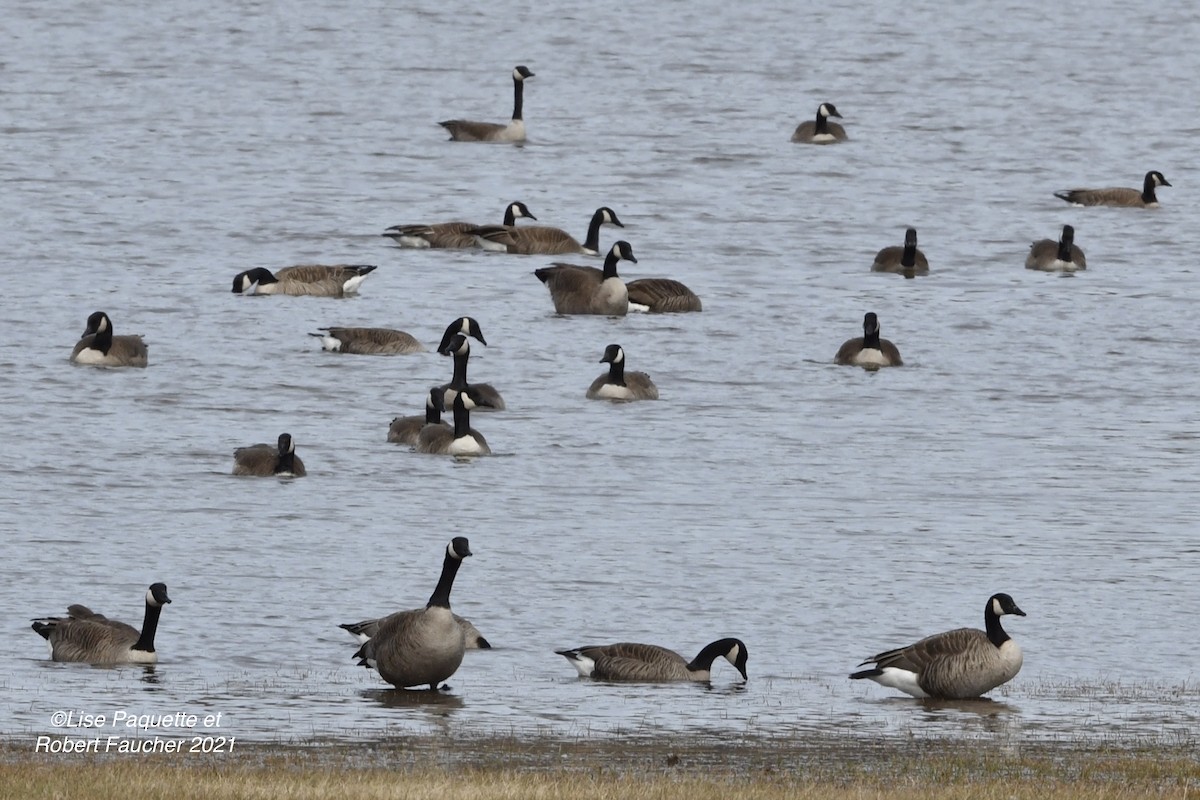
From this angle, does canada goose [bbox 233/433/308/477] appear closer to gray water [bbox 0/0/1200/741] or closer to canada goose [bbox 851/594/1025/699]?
gray water [bbox 0/0/1200/741]

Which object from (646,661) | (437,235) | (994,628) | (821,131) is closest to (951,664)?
(994,628)

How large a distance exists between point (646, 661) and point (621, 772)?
3.55 m

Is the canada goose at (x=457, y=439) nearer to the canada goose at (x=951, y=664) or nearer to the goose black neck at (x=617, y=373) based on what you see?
the goose black neck at (x=617, y=373)

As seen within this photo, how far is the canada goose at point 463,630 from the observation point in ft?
53.0

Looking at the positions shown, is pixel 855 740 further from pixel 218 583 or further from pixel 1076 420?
pixel 1076 420

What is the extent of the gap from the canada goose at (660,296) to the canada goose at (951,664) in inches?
704

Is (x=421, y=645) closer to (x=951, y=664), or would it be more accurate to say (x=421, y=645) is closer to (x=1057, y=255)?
(x=951, y=664)

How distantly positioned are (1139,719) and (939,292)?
72.0ft

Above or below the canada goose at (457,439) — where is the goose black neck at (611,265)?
above

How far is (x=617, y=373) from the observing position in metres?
26.9

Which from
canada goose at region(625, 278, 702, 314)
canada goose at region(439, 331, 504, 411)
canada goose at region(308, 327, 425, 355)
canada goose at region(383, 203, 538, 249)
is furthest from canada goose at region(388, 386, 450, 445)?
canada goose at region(383, 203, 538, 249)

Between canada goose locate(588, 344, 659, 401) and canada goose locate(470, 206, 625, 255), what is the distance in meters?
10.7

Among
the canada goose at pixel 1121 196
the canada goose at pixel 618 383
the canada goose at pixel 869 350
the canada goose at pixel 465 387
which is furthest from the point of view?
the canada goose at pixel 1121 196

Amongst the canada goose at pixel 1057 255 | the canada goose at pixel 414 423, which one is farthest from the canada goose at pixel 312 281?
the canada goose at pixel 1057 255
